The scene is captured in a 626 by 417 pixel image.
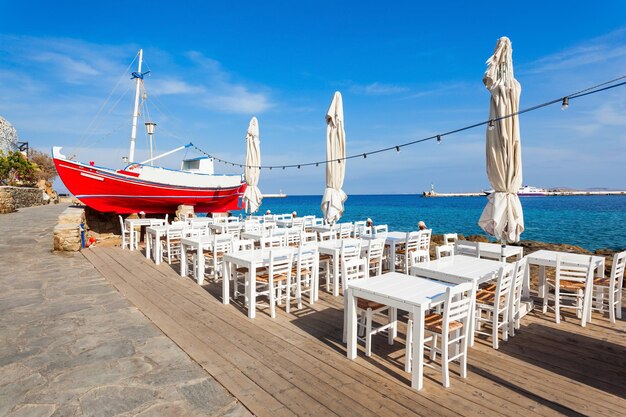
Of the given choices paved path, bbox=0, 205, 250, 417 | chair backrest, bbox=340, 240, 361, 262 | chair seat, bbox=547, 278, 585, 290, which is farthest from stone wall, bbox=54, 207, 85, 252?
chair seat, bbox=547, 278, 585, 290

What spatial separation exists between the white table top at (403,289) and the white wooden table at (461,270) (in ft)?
1.52

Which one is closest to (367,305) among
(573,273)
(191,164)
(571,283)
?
(573,273)

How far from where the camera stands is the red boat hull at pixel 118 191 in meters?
14.9

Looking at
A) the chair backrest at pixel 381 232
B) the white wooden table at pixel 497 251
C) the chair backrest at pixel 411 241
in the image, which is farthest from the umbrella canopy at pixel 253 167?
the white wooden table at pixel 497 251

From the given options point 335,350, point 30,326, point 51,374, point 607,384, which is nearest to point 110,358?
point 51,374

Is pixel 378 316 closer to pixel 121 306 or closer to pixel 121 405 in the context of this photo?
pixel 121 405

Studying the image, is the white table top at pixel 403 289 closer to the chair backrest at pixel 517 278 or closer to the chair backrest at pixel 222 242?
the chair backrest at pixel 517 278

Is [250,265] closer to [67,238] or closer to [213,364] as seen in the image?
[213,364]

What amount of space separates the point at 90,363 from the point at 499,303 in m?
4.79

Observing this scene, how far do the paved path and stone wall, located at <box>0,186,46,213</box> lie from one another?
20.6m

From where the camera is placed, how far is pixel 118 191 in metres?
15.5

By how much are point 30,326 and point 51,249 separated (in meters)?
7.06

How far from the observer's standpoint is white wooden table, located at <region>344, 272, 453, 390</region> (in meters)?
3.29

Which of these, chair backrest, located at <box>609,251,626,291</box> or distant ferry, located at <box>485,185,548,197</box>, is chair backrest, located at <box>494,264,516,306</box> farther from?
distant ferry, located at <box>485,185,548,197</box>
